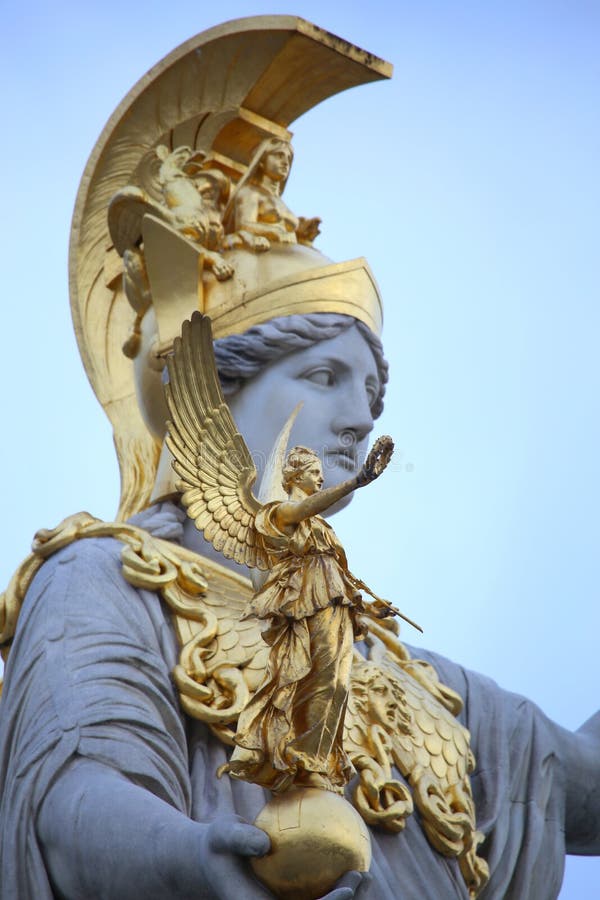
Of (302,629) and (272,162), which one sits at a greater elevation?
(272,162)

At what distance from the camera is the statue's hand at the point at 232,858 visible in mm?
5582

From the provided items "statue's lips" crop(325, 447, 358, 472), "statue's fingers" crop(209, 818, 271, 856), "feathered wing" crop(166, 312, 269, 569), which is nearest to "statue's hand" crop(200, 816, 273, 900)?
"statue's fingers" crop(209, 818, 271, 856)

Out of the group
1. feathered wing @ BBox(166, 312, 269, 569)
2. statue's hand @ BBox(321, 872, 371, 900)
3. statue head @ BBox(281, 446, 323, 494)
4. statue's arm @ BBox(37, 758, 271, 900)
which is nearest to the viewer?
statue's hand @ BBox(321, 872, 371, 900)

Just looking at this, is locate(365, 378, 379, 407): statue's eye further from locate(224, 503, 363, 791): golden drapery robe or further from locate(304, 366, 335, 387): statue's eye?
locate(224, 503, 363, 791): golden drapery robe

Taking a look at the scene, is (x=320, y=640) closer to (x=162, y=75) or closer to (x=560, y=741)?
(x=560, y=741)

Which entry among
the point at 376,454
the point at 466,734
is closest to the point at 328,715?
the point at 376,454

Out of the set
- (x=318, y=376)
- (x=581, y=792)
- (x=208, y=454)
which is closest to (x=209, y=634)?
(x=208, y=454)

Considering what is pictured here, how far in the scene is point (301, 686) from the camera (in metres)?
5.82

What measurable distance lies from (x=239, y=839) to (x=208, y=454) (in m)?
1.42

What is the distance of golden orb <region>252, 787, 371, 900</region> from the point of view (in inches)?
221

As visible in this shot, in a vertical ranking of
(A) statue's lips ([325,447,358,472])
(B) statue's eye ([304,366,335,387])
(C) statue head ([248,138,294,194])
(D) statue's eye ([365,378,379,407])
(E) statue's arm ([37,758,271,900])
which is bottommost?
(E) statue's arm ([37,758,271,900])

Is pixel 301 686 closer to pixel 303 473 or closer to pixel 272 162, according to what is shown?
pixel 303 473

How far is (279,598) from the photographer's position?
19.2ft

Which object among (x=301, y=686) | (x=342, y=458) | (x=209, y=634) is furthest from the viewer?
(x=342, y=458)
